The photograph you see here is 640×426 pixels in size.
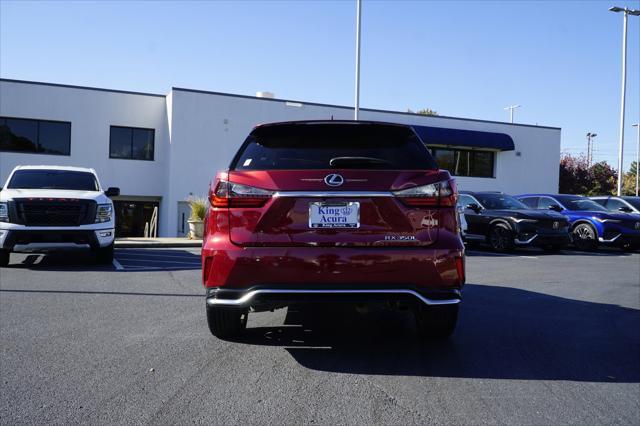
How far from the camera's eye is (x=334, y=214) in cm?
418

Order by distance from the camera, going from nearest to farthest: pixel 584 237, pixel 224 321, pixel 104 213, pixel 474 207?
pixel 224 321 → pixel 104 213 → pixel 474 207 → pixel 584 237

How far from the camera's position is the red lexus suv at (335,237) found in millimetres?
4117

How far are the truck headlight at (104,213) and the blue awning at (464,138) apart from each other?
722 inches

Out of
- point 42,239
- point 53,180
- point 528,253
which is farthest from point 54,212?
point 528,253

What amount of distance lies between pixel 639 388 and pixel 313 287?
2.34 m

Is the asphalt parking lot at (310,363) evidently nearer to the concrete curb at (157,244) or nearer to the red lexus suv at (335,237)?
the red lexus suv at (335,237)

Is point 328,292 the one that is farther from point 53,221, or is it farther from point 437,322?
point 53,221

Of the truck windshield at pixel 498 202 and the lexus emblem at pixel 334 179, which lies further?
the truck windshield at pixel 498 202

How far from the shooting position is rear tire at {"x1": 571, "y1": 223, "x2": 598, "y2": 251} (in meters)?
16.4

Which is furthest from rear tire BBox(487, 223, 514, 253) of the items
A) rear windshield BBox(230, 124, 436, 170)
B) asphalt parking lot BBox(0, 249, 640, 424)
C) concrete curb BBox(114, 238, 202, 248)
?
rear windshield BBox(230, 124, 436, 170)

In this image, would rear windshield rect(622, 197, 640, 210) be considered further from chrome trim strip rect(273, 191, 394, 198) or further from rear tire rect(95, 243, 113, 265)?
chrome trim strip rect(273, 191, 394, 198)

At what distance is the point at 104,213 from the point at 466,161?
22.3 meters

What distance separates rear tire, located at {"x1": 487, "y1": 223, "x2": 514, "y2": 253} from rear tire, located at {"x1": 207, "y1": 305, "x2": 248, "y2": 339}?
11.1 meters

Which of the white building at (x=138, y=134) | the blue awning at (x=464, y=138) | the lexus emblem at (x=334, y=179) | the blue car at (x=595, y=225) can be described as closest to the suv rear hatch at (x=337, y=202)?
the lexus emblem at (x=334, y=179)
